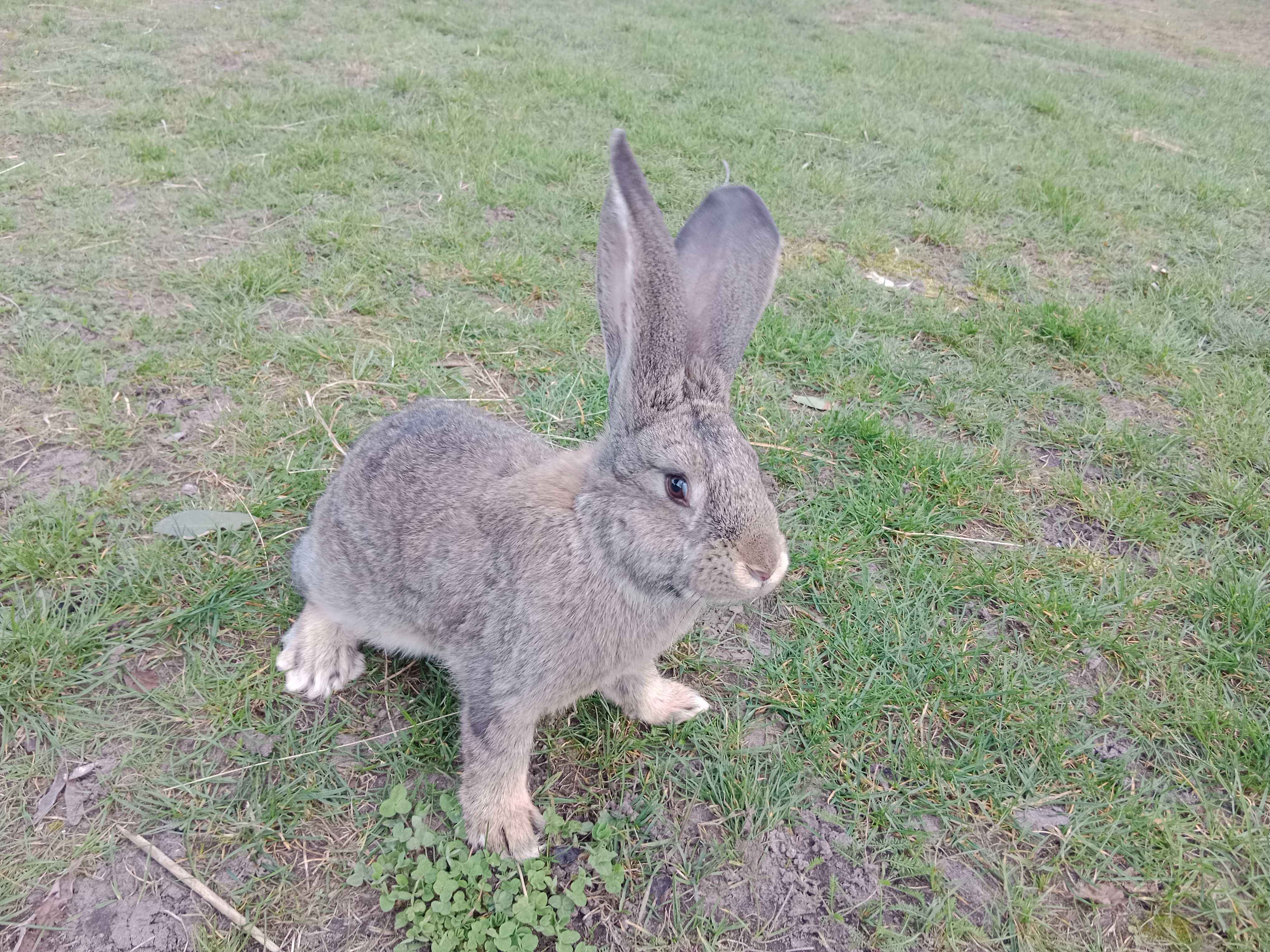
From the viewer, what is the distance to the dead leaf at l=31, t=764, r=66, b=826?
2055 mm

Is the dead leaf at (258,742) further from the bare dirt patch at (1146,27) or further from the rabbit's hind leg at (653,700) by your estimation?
the bare dirt patch at (1146,27)

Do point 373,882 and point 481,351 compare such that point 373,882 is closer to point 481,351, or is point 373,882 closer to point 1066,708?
point 1066,708

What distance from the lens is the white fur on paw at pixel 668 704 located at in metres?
2.44

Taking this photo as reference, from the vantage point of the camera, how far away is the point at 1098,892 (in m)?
2.12

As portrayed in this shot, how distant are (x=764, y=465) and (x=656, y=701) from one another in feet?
4.30

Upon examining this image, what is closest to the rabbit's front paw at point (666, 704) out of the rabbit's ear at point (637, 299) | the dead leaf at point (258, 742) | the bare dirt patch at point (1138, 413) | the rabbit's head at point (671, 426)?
the rabbit's head at point (671, 426)

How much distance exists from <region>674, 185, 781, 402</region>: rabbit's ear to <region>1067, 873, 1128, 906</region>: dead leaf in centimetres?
166

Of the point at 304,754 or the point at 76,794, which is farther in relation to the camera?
the point at 304,754

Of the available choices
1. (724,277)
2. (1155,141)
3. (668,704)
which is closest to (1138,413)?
(724,277)

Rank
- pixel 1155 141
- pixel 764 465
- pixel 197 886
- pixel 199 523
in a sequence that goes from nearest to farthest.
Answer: pixel 197 886, pixel 199 523, pixel 764 465, pixel 1155 141

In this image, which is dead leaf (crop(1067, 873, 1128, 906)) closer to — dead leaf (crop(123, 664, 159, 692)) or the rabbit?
the rabbit

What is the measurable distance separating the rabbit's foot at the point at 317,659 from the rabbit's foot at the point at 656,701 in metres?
0.86

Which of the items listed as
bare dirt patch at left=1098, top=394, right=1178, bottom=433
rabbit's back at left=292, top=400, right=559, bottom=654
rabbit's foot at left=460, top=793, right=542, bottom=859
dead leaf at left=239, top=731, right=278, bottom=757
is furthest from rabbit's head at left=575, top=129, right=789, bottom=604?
bare dirt patch at left=1098, top=394, right=1178, bottom=433

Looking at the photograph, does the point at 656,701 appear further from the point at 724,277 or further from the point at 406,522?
the point at 724,277
